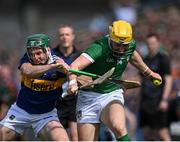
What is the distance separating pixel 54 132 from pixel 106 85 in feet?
3.23

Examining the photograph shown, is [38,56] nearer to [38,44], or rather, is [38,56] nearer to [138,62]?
[38,44]

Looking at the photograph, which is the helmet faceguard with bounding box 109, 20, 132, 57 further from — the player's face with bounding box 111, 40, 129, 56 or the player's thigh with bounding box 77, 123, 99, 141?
the player's thigh with bounding box 77, 123, 99, 141

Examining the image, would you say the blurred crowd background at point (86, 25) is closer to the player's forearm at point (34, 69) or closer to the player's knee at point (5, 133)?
the player's knee at point (5, 133)

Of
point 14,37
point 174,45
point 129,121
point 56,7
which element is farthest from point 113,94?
point 56,7

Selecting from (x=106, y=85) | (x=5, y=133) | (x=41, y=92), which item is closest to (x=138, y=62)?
(x=106, y=85)

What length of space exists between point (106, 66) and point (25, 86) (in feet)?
3.40

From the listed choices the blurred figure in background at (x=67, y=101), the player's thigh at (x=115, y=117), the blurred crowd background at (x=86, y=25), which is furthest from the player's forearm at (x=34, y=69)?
the blurred crowd background at (x=86, y=25)

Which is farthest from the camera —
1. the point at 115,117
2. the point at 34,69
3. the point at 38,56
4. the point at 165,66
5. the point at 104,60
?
the point at 165,66

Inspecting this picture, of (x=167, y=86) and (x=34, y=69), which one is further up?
(x=34, y=69)

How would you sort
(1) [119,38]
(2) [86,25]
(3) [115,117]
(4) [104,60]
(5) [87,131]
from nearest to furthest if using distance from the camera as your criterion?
1. (1) [119,38]
2. (3) [115,117]
3. (4) [104,60]
4. (5) [87,131]
5. (2) [86,25]

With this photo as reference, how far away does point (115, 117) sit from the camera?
10.1m

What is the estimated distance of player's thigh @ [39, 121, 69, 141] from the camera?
9930 mm

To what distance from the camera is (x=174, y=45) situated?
15.4 metres

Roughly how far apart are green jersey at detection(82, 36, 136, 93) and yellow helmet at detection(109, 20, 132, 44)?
18cm
